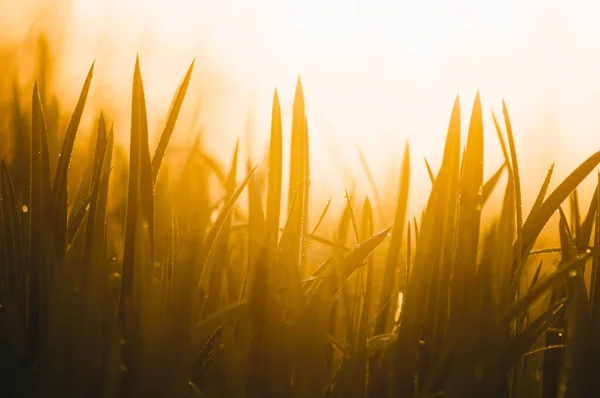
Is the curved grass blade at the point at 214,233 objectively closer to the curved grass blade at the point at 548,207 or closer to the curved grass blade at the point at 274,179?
the curved grass blade at the point at 274,179

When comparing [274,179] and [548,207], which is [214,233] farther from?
[548,207]

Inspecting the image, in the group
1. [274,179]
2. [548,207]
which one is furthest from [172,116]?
[548,207]

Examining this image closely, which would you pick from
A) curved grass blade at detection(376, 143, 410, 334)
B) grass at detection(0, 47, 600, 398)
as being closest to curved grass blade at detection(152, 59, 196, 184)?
grass at detection(0, 47, 600, 398)

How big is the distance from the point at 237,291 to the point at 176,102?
0.51 ft

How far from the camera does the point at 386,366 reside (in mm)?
423

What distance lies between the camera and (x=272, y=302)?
0.37m

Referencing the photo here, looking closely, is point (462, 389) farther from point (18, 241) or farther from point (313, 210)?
point (313, 210)

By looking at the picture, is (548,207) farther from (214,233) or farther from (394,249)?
(214,233)

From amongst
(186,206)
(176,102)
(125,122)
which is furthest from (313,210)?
(176,102)

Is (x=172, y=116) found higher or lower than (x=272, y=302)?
higher

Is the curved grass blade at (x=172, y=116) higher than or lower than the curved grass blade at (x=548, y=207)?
higher

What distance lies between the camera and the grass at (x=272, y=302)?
0.36 m

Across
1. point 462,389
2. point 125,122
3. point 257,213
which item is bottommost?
point 462,389

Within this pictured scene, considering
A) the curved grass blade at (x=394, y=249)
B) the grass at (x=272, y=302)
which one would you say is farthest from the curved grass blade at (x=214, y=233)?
the curved grass blade at (x=394, y=249)
